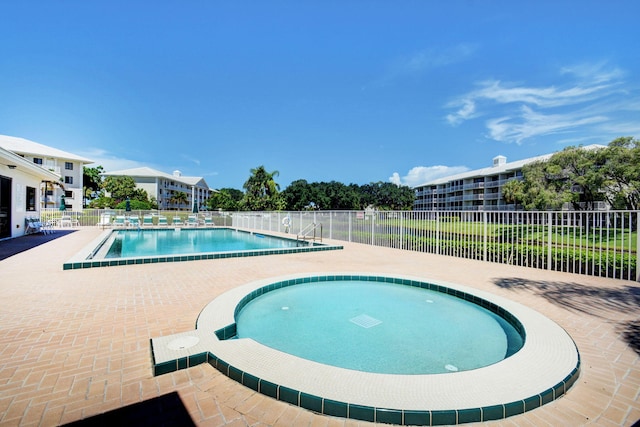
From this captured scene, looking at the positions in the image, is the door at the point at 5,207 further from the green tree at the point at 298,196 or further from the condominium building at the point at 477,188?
the condominium building at the point at 477,188

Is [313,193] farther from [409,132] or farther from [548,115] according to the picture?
[548,115]

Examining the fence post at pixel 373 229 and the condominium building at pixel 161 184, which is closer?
the fence post at pixel 373 229

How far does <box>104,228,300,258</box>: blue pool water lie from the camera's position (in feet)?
40.3

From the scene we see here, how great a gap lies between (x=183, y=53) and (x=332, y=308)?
906 inches

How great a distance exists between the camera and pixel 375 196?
80.4 m

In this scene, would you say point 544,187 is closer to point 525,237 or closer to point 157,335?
point 525,237

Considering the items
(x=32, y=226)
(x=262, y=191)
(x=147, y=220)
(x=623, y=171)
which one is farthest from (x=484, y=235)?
(x=262, y=191)

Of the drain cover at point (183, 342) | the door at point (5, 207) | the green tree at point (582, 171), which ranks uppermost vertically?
the green tree at point (582, 171)

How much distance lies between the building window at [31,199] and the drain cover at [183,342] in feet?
58.2

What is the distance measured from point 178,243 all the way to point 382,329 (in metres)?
13.8

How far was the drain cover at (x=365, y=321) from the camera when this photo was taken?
4.41 meters

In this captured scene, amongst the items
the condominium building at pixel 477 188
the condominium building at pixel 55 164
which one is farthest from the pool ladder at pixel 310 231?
the condominium building at pixel 55 164

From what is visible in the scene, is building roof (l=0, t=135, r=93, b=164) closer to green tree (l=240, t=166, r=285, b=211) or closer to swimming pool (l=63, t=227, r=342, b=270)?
green tree (l=240, t=166, r=285, b=211)

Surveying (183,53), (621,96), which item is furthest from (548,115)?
(183,53)
